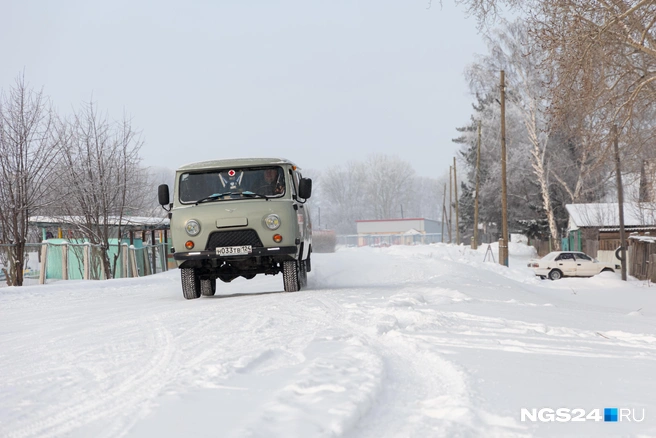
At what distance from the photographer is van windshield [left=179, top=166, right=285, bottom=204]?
1235 cm

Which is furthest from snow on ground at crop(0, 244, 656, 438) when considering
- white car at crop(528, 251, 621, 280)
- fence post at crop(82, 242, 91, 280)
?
white car at crop(528, 251, 621, 280)

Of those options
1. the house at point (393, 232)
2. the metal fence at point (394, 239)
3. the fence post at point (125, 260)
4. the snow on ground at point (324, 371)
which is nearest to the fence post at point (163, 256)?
the fence post at point (125, 260)

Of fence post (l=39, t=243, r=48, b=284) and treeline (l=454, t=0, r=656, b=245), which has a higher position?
treeline (l=454, t=0, r=656, b=245)

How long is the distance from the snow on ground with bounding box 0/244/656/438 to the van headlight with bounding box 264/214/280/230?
260cm

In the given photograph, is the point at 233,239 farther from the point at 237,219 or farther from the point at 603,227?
the point at 603,227

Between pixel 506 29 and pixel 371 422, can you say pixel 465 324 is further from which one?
pixel 506 29

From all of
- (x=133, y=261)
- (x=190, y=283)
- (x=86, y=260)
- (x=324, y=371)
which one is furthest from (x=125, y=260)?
(x=324, y=371)

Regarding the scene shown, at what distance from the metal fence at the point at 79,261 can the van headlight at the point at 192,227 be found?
8.95 m

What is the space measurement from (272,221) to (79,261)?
13796mm

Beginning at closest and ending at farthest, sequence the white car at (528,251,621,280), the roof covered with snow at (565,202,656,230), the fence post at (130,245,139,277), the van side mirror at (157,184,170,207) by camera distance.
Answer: the van side mirror at (157,184,170,207) < the fence post at (130,245,139,277) < the white car at (528,251,621,280) < the roof covered with snow at (565,202,656,230)

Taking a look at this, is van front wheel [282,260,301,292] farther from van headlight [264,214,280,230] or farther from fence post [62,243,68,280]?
fence post [62,243,68,280]

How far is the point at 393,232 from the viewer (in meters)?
102

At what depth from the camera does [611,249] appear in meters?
38.7

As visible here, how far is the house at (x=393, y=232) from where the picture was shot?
315 ft
